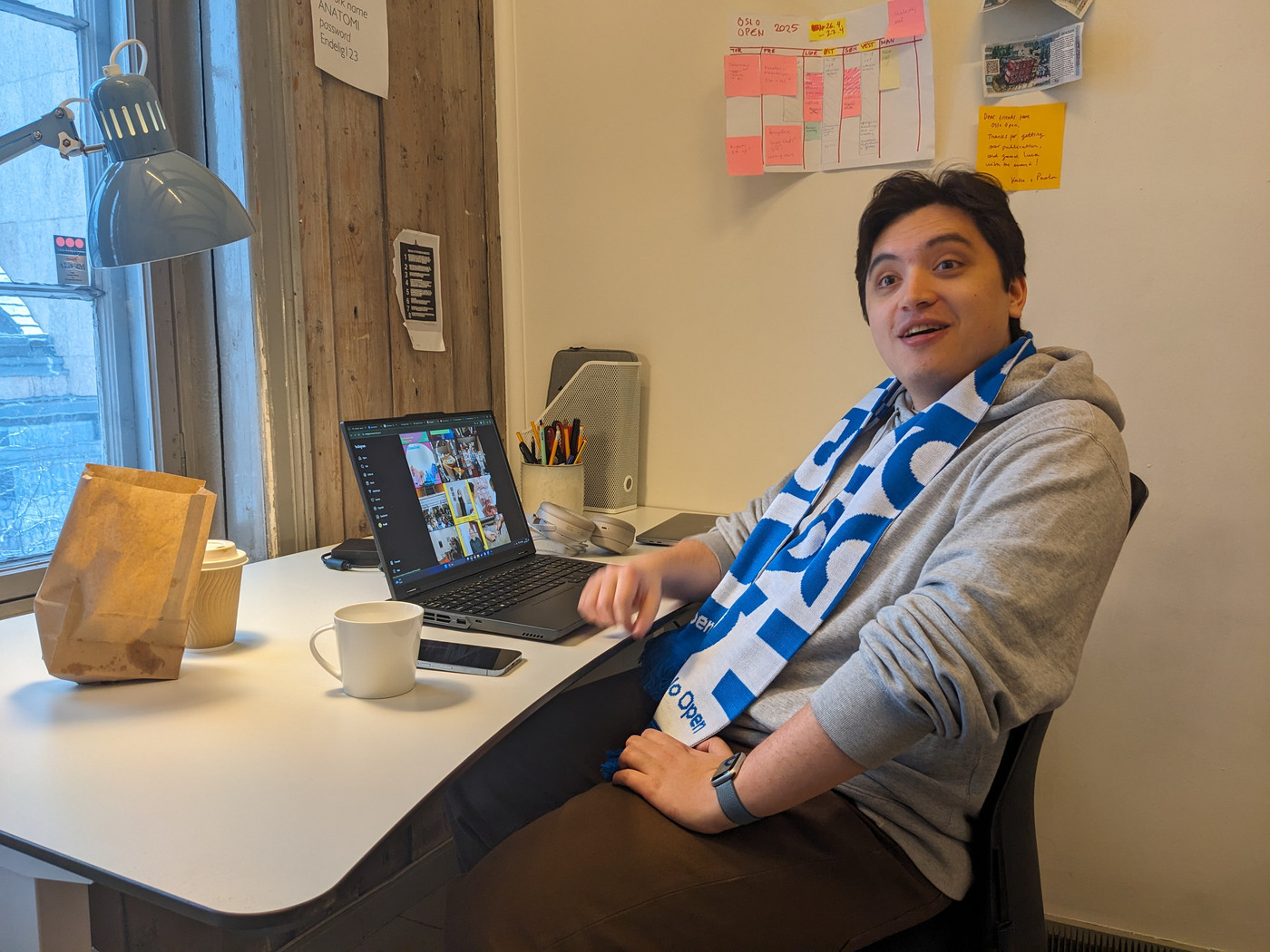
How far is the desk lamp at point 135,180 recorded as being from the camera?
90 centimetres

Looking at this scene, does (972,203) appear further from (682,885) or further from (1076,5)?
(682,885)

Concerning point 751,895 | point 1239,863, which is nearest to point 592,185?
point 751,895

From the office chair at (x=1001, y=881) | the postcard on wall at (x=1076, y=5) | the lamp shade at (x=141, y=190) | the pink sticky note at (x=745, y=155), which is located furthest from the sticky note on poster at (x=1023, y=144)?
the lamp shade at (x=141, y=190)

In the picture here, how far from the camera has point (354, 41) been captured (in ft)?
5.23

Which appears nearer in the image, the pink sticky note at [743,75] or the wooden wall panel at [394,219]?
the wooden wall panel at [394,219]

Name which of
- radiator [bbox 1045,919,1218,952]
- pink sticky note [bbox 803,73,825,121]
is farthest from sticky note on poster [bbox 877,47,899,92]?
radiator [bbox 1045,919,1218,952]

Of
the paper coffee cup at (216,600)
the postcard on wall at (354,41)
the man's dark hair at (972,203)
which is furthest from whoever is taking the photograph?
the postcard on wall at (354,41)

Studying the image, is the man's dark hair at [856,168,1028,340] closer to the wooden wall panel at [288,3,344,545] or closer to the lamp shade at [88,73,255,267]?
the lamp shade at [88,73,255,267]

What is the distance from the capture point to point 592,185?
200 centimetres

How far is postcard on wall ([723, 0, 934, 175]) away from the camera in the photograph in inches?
64.4

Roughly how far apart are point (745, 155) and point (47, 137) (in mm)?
1245

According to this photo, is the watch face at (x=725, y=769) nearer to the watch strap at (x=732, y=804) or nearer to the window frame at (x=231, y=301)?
the watch strap at (x=732, y=804)

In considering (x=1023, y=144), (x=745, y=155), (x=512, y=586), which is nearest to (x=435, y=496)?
(x=512, y=586)

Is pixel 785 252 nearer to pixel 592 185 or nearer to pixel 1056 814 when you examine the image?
pixel 592 185
